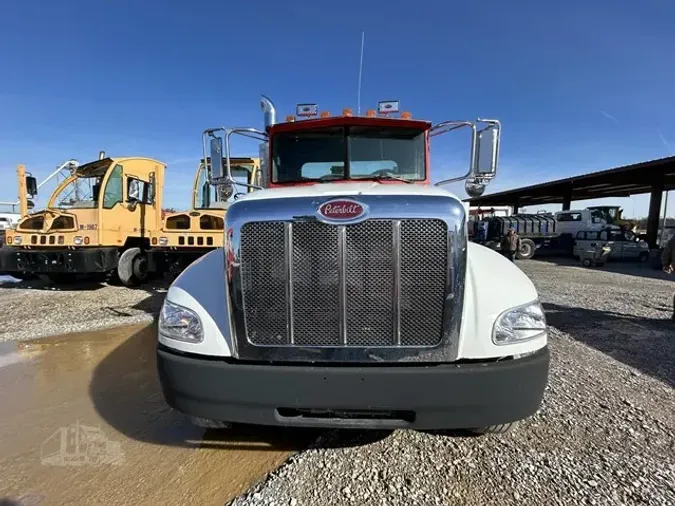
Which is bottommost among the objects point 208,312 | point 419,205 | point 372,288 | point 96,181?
point 208,312

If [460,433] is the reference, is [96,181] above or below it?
above

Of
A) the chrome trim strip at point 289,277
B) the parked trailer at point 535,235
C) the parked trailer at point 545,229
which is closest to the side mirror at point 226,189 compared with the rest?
the chrome trim strip at point 289,277

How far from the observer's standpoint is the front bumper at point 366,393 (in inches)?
80.8

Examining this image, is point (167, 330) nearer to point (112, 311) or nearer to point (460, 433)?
point (460, 433)

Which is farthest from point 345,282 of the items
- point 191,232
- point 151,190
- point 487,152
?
point 151,190

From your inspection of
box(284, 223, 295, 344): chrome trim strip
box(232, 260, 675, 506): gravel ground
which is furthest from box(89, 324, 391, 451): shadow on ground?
box(284, 223, 295, 344): chrome trim strip

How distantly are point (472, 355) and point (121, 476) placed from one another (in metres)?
2.24

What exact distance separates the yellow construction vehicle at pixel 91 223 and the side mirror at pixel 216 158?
5.31 metres

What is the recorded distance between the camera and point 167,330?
2.36 meters

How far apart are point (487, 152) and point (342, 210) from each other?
2274 mm

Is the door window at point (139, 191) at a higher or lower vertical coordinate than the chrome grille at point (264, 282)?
higher

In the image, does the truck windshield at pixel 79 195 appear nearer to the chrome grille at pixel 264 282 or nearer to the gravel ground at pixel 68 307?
the gravel ground at pixel 68 307

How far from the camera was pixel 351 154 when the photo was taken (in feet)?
13.2

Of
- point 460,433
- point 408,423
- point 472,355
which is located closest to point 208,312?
point 408,423
